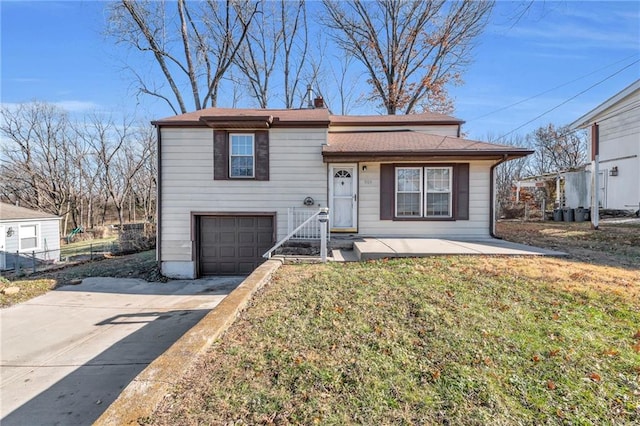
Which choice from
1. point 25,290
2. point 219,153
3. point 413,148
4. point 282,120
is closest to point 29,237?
point 25,290

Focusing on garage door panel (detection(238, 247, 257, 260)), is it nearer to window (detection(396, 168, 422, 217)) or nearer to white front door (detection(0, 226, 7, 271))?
window (detection(396, 168, 422, 217))

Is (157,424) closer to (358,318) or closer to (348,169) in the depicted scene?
(358,318)

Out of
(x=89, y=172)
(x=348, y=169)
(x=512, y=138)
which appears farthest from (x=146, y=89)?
(x=512, y=138)

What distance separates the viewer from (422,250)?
→ 709cm

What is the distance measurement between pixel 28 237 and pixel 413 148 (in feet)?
69.8

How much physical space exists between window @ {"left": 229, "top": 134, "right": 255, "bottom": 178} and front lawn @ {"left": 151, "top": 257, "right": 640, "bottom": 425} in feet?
19.0

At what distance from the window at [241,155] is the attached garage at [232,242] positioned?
56.8 inches

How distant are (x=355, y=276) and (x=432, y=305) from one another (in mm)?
1650

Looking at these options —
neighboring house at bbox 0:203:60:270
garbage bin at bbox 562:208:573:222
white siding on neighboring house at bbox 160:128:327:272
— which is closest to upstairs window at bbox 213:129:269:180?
white siding on neighboring house at bbox 160:128:327:272

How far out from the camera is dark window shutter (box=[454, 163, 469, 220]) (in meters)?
9.22

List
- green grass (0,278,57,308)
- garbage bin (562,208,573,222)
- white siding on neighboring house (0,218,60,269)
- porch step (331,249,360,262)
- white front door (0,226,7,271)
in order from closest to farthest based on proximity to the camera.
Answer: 1. porch step (331,249,360,262)
2. green grass (0,278,57,308)
3. garbage bin (562,208,573,222)
4. white front door (0,226,7,271)
5. white siding on neighboring house (0,218,60,269)

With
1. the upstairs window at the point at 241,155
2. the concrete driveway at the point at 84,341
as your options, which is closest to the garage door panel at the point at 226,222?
the upstairs window at the point at 241,155

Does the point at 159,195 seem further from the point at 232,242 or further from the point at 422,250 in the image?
the point at 422,250

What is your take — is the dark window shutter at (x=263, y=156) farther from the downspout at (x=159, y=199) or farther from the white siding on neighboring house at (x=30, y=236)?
the white siding on neighboring house at (x=30, y=236)
